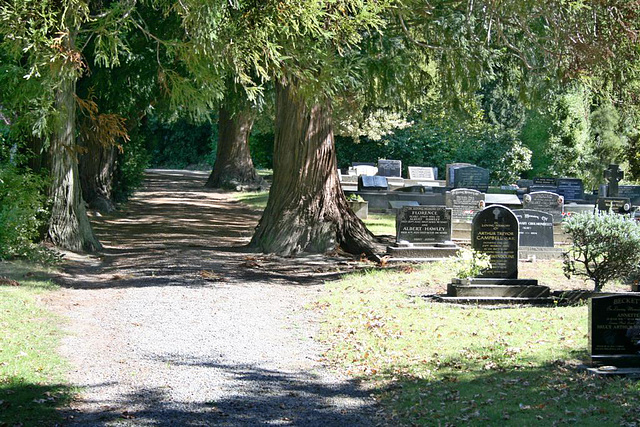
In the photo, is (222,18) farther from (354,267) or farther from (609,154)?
(609,154)

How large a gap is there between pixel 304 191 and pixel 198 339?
8277mm

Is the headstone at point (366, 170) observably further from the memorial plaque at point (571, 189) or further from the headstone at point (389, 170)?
the memorial plaque at point (571, 189)

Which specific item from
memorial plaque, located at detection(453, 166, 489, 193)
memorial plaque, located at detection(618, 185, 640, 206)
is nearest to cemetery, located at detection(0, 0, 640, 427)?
memorial plaque, located at detection(618, 185, 640, 206)

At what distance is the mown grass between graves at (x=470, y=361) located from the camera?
7234mm

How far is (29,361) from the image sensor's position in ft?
28.5

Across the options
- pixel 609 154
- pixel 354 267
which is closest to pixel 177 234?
pixel 354 267

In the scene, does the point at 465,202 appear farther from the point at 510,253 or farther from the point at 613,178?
the point at 510,253

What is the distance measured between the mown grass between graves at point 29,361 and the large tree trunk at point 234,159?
2663cm

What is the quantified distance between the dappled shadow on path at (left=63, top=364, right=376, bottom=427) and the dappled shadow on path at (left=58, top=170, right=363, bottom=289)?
21.0 feet

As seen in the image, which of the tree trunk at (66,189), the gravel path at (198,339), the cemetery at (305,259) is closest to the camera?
the gravel path at (198,339)

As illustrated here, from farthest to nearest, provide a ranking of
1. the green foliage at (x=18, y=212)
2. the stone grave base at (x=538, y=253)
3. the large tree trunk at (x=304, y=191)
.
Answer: the large tree trunk at (x=304, y=191), the stone grave base at (x=538, y=253), the green foliage at (x=18, y=212)

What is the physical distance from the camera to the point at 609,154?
3959cm

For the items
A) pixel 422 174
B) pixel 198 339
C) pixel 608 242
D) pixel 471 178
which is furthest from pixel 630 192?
pixel 198 339

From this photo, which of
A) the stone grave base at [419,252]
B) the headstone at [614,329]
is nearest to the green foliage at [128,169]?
the stone grave base at [419,252]
